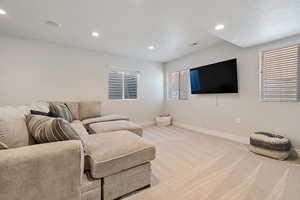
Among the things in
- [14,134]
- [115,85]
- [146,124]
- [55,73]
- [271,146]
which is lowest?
[146,124]

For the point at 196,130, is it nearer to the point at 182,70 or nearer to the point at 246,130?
the point at 246,130

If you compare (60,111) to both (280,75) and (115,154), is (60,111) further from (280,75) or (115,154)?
(280,75)

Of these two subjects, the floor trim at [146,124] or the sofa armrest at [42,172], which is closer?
the sofa armrest at [42,172]

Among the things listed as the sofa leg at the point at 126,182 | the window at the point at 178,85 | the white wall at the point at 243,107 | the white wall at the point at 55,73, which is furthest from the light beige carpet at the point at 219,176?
the white wall at the point at 55,73

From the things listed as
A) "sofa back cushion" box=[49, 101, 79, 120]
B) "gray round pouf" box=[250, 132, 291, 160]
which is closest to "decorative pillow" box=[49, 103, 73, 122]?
"sofa back cushion" box=[49, 101, 79, 120]

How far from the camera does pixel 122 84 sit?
440 centimetres

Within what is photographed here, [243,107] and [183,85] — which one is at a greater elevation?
[183,85]

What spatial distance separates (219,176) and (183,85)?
3.25 meters

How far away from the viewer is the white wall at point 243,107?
242cm

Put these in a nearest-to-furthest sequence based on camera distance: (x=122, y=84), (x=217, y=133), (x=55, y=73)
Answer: (x=55, y=73)
(x=217, y=133)
(x=122, y=84)

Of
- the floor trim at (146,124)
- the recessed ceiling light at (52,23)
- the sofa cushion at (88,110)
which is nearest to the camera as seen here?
the recessed ceiling light at (52,23)

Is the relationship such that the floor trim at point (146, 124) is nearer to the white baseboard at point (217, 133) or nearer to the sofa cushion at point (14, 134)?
the white baseboard at point (217, 133)

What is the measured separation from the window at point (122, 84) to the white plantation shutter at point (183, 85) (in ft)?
5.12

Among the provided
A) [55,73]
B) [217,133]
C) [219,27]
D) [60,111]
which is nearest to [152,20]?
[219,27]
